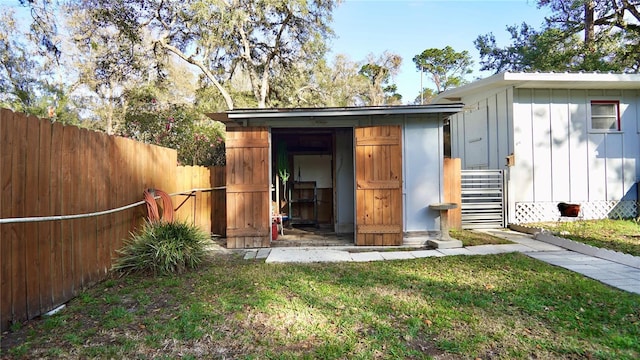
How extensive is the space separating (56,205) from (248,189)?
3.21 meters

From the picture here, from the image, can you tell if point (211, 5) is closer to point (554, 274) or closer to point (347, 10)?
point (347, 10)

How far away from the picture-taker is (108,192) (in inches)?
159

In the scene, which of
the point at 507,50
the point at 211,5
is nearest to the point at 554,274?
the point at 211,5

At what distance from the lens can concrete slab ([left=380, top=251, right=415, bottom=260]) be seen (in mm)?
5180

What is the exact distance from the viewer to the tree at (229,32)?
1241 centimetres

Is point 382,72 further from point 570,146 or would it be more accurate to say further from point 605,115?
point 570,146

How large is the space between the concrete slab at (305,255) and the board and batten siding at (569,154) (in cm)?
509

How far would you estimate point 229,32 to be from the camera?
13.2 meters

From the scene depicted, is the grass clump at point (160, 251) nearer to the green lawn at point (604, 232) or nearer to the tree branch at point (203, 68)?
the green lawn at point (604, 232)

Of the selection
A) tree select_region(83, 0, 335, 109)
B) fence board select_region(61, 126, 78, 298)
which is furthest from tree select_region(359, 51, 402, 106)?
fence board select_region(61, 126, 78, 298)

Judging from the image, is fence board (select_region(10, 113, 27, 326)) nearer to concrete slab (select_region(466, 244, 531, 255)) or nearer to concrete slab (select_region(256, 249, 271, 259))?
concrete slab (select_region(256, 249, 271, 259))

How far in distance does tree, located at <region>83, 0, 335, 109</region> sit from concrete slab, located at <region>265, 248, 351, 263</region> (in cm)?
999

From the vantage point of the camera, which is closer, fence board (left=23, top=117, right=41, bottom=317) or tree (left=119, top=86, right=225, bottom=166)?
fence board (left=23, top=117, right=41, bottom=317)

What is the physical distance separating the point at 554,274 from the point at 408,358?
2.88 meters
